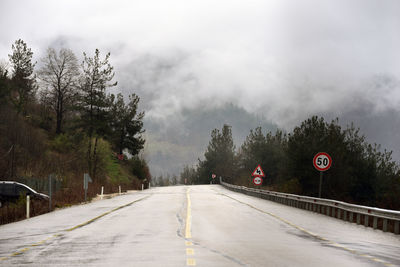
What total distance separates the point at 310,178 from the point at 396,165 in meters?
18.1

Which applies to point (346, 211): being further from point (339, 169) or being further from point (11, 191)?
point (339, 169)

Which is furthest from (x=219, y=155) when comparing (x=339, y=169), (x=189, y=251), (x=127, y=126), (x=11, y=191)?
(x=189, y=251)

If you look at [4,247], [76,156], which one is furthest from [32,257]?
[76,156]

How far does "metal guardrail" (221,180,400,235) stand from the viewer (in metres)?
16.3

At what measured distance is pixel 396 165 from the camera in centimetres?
6091

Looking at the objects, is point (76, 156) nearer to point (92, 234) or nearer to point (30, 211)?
point (30, 211)

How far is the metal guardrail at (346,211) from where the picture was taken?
1627cm

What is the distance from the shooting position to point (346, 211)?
20641mm

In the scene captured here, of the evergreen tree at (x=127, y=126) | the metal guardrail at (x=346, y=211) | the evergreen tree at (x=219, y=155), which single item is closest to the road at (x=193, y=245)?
the metal guardrail at (x=346, y=211)

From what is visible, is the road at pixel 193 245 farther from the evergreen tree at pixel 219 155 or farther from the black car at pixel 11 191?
the evergreen tree at pixel 219 155

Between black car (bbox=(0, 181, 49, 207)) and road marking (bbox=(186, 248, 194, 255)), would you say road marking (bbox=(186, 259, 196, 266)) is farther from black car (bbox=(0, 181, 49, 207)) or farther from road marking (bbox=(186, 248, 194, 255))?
black car (bbox=(0, 181, 49, 207))

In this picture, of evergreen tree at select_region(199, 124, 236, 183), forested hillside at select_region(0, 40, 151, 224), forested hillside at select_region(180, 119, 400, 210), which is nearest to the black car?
forested hillside at select_region(0, 40, 151, 224)

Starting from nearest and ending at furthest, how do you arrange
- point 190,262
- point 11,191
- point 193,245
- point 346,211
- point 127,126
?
point 190,262
point 193,245
point 346,211
point 11,191
point 127,126

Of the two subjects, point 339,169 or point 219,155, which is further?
point 219,155
